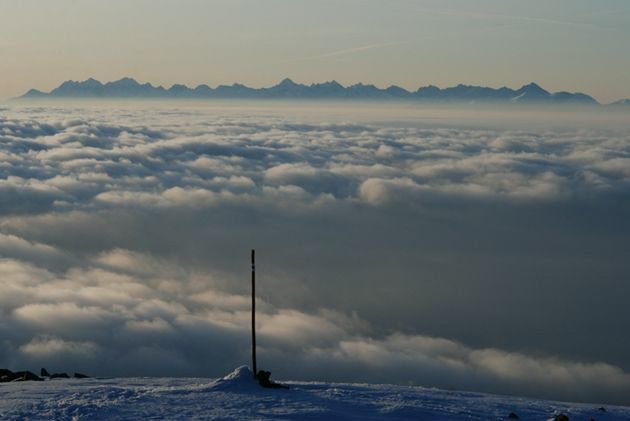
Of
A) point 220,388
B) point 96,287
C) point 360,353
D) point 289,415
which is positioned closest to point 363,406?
point 289,415

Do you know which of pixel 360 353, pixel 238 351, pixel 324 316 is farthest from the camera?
pixel 324 316

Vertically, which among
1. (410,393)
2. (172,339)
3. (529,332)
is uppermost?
(410,393)

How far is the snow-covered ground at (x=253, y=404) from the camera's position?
872 inches

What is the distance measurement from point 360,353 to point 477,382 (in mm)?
24502

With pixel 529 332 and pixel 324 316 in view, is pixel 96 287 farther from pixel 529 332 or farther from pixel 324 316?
pixel 529 332

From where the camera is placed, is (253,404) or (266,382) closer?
(253,404)

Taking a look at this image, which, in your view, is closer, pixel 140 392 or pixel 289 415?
pixel 289 415

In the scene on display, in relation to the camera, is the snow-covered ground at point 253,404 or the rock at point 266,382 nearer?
the snow-covered ground at point 253,404

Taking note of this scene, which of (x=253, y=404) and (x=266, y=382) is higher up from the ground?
(x=253, y=404)

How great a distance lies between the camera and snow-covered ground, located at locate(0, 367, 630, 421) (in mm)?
22156

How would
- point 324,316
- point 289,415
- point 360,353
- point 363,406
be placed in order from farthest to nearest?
1. point 324,316
2. point 360,353
3. point 363,406
4. point 289,415

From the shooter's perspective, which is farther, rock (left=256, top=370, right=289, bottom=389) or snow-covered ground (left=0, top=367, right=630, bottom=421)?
rock (left=256, top=370, right=289, bottom=389)

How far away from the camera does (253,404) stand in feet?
76.6

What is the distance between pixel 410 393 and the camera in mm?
26500
